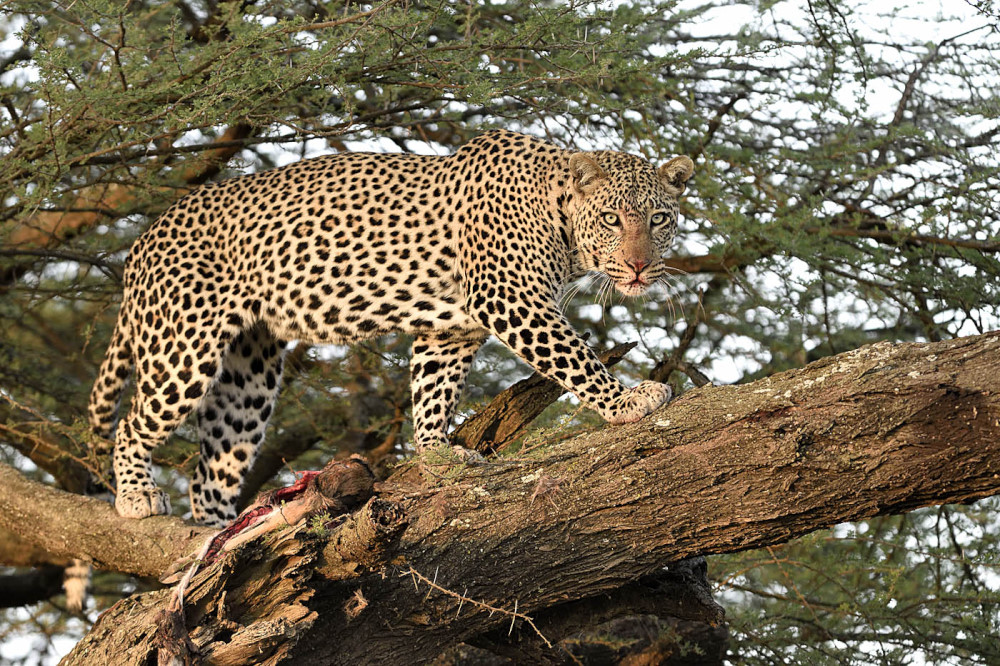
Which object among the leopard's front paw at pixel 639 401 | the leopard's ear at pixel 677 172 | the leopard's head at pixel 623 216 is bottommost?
the leopard's front paw at pixel 639 401

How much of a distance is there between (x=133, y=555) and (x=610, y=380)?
9.34 feet

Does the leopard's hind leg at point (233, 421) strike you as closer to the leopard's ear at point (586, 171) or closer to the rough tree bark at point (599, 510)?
the leopard's ear at point (586, 171)

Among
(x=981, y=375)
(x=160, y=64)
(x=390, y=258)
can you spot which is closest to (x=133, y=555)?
(x=390, y=258)

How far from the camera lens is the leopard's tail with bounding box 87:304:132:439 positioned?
7.29m

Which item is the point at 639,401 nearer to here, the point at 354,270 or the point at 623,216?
the point at 623,216

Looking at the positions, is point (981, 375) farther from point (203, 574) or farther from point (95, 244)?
point (95, 244)

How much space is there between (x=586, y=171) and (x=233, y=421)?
9.31 feet

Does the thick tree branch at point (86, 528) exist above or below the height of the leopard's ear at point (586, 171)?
below

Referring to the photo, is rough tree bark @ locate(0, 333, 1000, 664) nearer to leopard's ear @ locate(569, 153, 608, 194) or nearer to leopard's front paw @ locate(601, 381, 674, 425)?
leopard's front paw @ locate(601, 381, 674, 425)

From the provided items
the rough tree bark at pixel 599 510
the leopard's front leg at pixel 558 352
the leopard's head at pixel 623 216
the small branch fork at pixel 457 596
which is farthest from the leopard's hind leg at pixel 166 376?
the small branch fork at pixel 457 596

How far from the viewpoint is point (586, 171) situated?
6445 millimetres

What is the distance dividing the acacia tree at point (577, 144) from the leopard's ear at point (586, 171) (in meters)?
0.38

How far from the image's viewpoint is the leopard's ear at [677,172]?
21.6 ft

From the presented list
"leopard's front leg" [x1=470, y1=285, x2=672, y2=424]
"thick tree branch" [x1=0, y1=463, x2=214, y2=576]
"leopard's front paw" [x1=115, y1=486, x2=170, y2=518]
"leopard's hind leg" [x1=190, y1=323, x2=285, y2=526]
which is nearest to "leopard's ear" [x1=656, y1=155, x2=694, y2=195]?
"leopard's front leg" [x1=470, y1=285, x2=672, y2=424]
